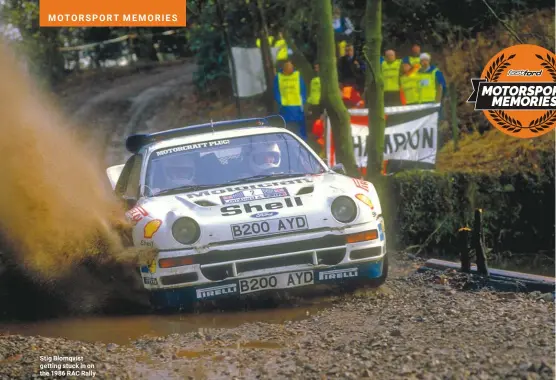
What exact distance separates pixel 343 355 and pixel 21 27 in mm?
9788

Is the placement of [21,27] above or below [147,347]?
above

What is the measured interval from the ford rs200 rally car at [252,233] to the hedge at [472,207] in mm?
3645

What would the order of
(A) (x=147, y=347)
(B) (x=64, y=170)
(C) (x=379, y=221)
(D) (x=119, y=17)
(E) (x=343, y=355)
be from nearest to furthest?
(E) (x=343, y=355)
(A) (x=147, y=347)
(D) (x=119, y=17)
(C) (x=379, y=221)
(B) (x=64, y=170)

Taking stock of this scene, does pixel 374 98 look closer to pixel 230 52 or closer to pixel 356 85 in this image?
pixel 356 85

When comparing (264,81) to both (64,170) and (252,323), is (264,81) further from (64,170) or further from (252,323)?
(252,323)

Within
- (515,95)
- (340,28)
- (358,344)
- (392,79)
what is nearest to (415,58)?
(392,79)

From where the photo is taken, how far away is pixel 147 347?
671 centimetres

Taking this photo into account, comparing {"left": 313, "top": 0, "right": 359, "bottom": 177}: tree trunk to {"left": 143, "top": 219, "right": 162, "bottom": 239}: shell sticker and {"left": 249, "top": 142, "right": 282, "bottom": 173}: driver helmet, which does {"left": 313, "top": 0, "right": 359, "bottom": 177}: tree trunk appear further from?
{"left": 143, "top": 219, "right": 162, "bottom": 239}: shell sticker

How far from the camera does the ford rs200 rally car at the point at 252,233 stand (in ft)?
24.9

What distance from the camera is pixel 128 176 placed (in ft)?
31.2

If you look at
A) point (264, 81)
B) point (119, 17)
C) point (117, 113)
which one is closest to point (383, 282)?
point (119, 17)

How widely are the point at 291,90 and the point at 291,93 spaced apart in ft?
0.17

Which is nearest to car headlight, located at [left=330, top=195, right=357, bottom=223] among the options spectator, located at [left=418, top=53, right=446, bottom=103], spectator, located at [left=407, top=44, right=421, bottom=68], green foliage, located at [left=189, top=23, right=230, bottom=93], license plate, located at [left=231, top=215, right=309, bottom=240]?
license plate, located at [left=231, top=215, right=309, bottom=240]

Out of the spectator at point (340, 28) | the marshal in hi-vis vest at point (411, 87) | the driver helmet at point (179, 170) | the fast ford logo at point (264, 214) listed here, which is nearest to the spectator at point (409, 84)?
the marshal in hi-vis vest at point (411, 87)
